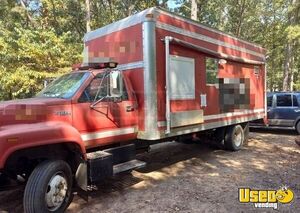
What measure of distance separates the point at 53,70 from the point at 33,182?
1058 centimetres

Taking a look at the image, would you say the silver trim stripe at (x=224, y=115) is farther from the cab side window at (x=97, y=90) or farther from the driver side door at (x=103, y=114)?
the cab side window at (x=97, y=90)

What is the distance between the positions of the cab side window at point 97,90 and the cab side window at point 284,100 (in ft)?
32.3

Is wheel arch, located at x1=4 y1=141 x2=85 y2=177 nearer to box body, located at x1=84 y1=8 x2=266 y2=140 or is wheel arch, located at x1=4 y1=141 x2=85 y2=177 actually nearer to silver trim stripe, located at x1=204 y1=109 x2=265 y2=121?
box body, located at x1=84 y1=8 x2=266 y2=140

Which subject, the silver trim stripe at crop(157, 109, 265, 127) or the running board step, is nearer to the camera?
the running board step

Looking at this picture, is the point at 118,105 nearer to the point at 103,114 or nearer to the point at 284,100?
the point at 103,114

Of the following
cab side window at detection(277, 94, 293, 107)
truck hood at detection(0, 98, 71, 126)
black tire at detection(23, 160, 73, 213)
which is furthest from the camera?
Result: cab side window at detection(277, 94, 293, 107)

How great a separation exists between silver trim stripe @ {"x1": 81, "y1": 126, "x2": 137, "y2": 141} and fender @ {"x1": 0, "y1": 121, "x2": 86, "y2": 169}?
0.35 m

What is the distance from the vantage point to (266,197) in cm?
558

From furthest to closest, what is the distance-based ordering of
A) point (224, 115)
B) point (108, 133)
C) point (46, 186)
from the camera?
1. point (224, 115)
2. point (108, 133)
3. point (46, 186)

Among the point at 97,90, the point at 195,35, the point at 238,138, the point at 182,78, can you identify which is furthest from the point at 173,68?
the point at 238,138

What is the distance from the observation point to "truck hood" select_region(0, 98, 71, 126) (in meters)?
4.53

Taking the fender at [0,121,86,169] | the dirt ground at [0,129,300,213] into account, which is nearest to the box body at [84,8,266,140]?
the dirt ground at [0,129,300,213]

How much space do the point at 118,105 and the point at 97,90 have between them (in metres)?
0.57

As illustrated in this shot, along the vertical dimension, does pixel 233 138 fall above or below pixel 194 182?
above
